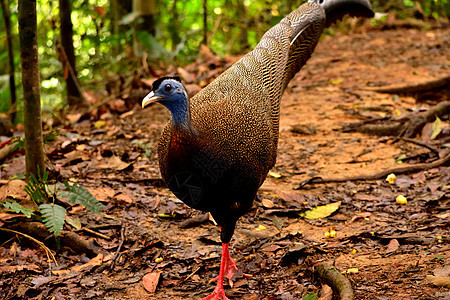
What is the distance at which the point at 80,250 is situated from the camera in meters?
3.60

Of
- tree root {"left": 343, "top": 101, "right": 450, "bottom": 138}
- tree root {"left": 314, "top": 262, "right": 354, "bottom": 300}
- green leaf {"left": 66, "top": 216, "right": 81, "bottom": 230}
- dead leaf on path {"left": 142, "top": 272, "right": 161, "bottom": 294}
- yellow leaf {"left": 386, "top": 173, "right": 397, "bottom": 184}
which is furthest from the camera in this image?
tree root {"left": 343, "top": 101, "right": 450, "bottom": 138}

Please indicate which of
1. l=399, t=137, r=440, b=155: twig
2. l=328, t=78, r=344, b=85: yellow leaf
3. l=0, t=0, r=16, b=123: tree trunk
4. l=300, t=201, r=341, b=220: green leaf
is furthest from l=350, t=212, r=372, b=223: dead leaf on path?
l=0, t=0, r=16, b=123: tree trunk

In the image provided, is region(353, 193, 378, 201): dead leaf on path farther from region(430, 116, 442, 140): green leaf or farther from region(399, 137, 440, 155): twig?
region(430, 116, 442, 140): green leaf

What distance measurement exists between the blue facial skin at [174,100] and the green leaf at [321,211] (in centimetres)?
186

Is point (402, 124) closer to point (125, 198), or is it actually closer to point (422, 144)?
point (422, 144)

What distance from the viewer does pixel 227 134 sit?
2971 millimetres

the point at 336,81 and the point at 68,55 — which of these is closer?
the point at 68,55

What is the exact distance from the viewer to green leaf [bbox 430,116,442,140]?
5.32 metres

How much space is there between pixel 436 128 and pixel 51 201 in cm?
417

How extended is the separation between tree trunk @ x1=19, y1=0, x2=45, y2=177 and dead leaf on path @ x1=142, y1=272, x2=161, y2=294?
4.19ft

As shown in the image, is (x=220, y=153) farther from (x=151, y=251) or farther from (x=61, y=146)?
(x=61, y=146)

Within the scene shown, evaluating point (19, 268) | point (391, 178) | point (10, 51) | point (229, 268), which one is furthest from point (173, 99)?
point (10, 51)

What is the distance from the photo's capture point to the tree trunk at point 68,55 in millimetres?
6371

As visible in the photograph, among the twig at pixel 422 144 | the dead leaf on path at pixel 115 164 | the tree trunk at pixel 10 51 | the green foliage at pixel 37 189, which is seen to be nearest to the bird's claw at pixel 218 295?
the green foliage at pixel 37 189
